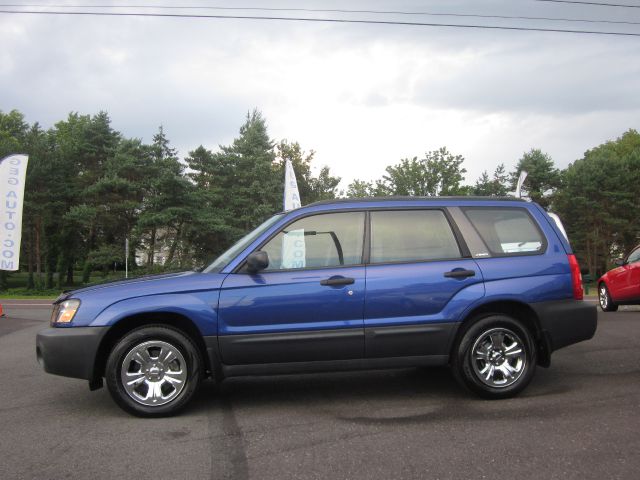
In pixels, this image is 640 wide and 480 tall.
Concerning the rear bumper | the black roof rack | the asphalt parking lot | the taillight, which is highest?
the black roof rack

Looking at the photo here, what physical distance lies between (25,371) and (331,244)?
4.23 meters

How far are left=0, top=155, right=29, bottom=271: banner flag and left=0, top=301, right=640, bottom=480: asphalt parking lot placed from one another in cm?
1491

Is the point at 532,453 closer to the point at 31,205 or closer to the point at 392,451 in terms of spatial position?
the point at 392,451

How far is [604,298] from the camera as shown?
13.0 m

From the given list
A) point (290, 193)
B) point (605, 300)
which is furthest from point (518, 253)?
point (290, 193)

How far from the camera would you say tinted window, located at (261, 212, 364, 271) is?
4.96m

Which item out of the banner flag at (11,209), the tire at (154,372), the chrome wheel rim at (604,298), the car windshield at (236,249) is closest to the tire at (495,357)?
the car windshield at (236,249)

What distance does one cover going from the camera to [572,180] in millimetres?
50969

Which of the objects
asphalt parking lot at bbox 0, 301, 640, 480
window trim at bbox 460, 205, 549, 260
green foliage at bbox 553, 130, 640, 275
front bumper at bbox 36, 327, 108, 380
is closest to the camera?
asphalt parking lot at bbox 0, 301, 640, 480

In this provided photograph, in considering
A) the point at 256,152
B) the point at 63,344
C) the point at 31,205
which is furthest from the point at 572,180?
the point at 63,344

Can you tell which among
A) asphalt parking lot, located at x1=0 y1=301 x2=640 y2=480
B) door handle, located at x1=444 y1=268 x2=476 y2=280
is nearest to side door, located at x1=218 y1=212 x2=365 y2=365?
asphalt parking lot, located at x1=0 y1=301 x2=640 y2=480

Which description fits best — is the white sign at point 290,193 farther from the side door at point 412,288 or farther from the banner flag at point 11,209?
the side door at point 412,288

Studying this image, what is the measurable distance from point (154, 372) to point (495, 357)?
2902 mm

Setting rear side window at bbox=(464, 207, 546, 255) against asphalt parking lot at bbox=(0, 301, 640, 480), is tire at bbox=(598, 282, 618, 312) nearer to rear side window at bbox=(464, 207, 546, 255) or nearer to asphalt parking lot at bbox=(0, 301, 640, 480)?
asphalt parking lot at bbox=(0, 301, 640, 480)
